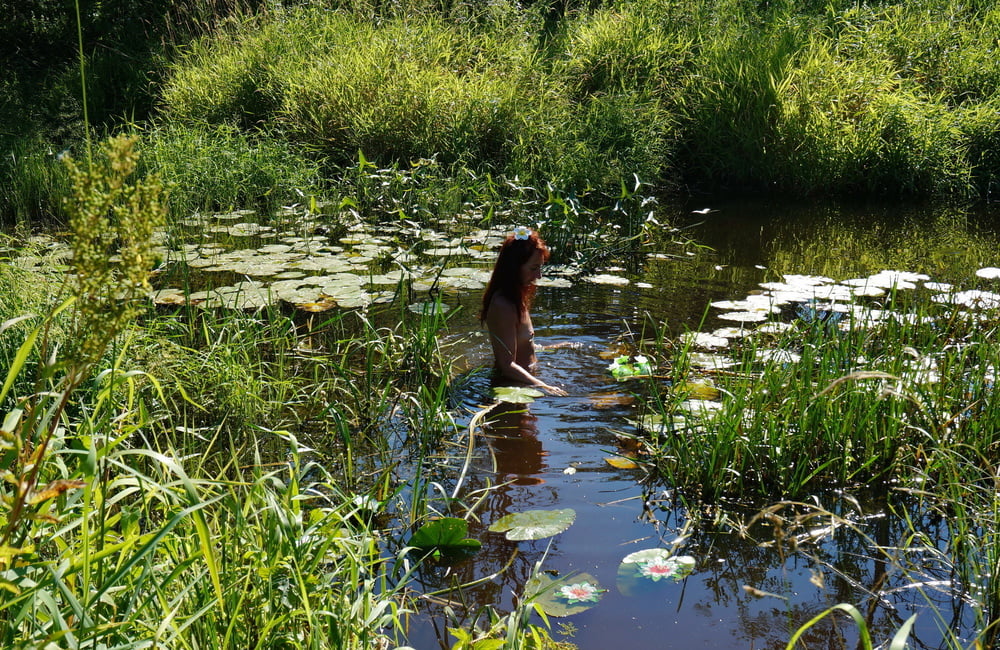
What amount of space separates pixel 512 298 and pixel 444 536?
1.90 meters

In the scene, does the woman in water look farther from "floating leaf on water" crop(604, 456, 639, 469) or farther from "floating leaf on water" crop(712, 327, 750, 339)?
"floating leaf on water" crop(712, 327, 750, 339)

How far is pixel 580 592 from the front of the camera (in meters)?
2.69

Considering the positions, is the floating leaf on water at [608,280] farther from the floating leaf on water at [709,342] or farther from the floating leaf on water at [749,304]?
the floating leaf on water at [709,342]

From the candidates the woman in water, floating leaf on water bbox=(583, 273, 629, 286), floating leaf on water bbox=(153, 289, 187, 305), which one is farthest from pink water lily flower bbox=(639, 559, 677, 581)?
floating leaf on water bbox=(583, 273, 629, 286)

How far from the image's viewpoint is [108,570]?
73.7 inches

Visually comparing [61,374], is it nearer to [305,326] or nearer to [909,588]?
[305,326]

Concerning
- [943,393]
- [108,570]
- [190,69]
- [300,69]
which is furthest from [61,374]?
[190,69]

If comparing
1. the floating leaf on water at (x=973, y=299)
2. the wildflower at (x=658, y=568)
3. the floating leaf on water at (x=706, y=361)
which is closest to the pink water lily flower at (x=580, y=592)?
the wildflower at (x=658, y=568)

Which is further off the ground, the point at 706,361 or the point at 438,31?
the point at 438,31

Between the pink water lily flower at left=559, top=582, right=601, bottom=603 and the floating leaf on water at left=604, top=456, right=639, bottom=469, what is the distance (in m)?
0.93

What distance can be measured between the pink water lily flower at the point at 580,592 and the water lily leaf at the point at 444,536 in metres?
0.33

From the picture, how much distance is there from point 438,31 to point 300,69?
6.27ft

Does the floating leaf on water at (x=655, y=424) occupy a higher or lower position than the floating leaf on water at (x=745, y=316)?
lower

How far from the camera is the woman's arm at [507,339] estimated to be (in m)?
4.48
